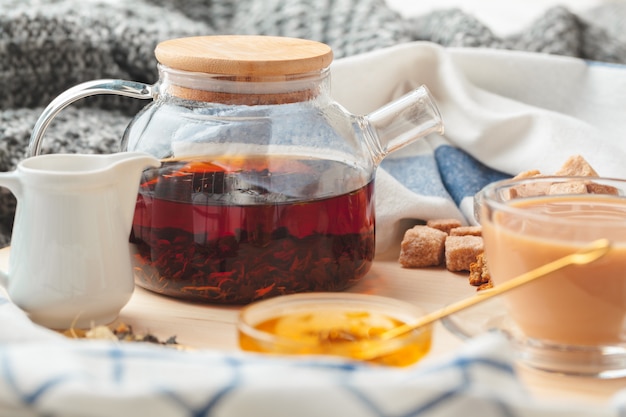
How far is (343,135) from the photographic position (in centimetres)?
109

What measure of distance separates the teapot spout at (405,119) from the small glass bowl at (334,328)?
278 mm

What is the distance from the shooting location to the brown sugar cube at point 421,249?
3.87 ft

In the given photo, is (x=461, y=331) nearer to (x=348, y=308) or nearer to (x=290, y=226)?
(x=348, y=308)

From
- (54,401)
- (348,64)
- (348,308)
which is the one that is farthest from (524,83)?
(54,401)

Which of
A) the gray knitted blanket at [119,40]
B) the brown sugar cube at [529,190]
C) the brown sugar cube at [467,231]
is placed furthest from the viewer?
the gray knitted blanket at [119,40]

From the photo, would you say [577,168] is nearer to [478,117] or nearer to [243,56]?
[478,117]

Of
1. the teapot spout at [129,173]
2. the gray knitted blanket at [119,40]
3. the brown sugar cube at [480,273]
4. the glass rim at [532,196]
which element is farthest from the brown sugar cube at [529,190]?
the gray knitted blanket at [119,40]

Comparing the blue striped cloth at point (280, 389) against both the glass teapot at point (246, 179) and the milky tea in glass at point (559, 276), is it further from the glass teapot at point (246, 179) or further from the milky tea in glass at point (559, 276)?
the glass teapot at point (246, 179)

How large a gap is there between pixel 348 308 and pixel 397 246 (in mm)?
382

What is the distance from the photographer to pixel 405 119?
3.68 ft

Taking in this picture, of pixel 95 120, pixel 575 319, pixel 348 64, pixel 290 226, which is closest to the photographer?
pixel 575 319

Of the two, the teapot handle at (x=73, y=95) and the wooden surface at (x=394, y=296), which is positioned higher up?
the teapot handle at (x=73, y=95)

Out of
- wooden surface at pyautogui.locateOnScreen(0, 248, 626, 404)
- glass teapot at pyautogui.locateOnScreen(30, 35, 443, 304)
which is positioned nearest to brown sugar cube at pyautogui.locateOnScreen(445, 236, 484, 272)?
wooden surface at pyautogui.locateOnScreen(0, 248, 626, 404)

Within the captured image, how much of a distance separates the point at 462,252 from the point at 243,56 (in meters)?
0.36
